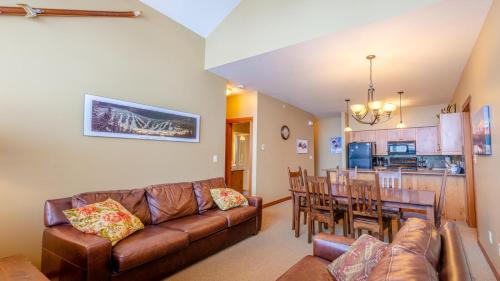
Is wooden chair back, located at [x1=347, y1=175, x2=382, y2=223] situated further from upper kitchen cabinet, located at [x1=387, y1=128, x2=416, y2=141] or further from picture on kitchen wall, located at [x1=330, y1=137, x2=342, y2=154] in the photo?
picture on kitchen wall, located at [x1=330, y1=137, x2=342, y2=154]

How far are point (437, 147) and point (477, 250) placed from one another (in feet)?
11.4

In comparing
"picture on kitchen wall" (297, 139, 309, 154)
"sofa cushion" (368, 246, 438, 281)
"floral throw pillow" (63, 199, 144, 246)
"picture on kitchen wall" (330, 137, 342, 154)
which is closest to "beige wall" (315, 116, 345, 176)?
"picture on kitchen wall" (330, 137, 342, 154)

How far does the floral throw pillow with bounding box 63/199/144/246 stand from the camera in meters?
2.08

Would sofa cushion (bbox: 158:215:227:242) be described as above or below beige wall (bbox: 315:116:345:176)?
below

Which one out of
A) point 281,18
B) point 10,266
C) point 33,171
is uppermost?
point 281,18

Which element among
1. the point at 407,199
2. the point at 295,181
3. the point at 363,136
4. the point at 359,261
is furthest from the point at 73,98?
the point at 363,136

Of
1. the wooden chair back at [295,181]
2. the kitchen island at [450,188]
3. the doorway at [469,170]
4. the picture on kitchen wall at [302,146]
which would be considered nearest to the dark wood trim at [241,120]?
the wooden chair back at [295,181]

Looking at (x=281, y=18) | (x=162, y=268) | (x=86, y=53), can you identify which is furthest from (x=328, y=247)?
(x=86, y=53)

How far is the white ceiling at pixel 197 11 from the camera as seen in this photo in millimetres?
3395

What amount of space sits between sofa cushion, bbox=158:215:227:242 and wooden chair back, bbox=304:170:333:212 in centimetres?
118

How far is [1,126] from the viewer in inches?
84.7

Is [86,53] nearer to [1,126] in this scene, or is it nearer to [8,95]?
[8,95]

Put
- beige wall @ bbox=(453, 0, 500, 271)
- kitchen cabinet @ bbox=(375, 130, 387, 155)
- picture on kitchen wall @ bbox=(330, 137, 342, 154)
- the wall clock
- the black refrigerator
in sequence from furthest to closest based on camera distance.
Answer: picture on kitchen wall @ bbox=(330, 137, 342, 154)
kitchen cabinet @ bbox=(375, 130, 387, 155)
the black refrigerator
the wall clock
beige wall @ bbox=(453, 0, 500, 271)

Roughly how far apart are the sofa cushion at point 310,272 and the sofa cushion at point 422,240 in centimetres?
53
